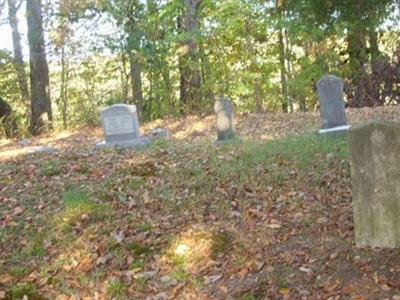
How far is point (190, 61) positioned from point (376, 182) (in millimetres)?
12540

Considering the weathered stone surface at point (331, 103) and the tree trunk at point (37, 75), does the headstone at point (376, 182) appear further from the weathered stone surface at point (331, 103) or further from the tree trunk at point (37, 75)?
the tree trunk at point (37, 75)

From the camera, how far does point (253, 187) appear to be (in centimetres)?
730

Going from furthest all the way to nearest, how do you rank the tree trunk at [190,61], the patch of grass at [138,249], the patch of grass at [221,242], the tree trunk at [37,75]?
1. the tree trunk at [37,75]
2. the tree trunk at [190,61]
3. the patch of grass at [138,249]
4. the patch of grass at [221,242]

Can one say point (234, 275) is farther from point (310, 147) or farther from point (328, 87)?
point (328, 87)

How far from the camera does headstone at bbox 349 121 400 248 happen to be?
5.08 meters

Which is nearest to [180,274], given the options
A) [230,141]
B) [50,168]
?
[50,168]

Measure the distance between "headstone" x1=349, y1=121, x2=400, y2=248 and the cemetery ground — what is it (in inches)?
7.2

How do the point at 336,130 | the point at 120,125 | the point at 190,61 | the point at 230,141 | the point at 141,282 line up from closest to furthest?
the point at 141,282 → the point at 336,130 → the point at 230,141 → the point at 120,125 → the point at 190,61

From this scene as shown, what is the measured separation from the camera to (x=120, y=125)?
1253cm

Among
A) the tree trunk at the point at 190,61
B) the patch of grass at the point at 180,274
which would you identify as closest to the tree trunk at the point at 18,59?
the tree trunk at the point at 190,61

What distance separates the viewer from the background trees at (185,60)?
17.5 meters

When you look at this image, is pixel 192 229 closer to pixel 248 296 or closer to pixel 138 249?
pixel 138 249

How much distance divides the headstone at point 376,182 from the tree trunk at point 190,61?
1191 centimetres

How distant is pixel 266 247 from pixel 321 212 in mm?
1012
